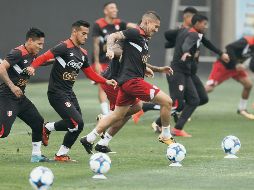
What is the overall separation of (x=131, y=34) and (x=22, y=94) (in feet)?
6.64

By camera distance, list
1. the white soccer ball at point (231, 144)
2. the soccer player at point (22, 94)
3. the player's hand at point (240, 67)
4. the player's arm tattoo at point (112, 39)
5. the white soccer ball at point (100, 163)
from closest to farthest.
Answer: the white soccer ball at point (100, 163)
the soccer player at point (22, 94)
the player's arm tattoo at point (112, 39)
the white soccer ball at point (231, 144)
the player's hand at point (240, 67)

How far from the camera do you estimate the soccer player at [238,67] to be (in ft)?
68.3

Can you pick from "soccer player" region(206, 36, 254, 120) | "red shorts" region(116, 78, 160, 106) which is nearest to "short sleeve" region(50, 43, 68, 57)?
"red shorts" region(116, 78, 160, 106)

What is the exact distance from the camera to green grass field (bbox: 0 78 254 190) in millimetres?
10914

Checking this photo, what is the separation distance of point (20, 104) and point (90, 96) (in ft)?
44.2

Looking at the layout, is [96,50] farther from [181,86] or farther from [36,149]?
[36,149]

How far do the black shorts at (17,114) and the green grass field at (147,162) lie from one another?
43 cm

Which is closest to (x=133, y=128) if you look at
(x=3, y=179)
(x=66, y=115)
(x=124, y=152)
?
(x=124, y=152)

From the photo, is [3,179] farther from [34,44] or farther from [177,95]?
[177,95]

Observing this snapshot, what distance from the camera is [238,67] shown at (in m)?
20.8

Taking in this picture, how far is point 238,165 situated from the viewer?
41.3ft

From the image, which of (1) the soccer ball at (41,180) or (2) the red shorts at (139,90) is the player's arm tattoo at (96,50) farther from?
(1) the soccer ball at (41,180)

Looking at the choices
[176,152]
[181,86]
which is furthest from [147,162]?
[181,86]

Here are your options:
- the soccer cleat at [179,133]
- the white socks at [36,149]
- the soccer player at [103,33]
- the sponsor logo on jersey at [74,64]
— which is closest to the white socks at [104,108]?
the soccer player at [103,33]
